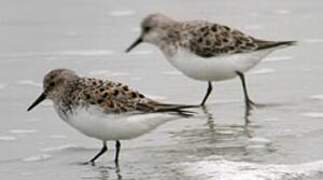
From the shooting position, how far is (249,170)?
276 inches

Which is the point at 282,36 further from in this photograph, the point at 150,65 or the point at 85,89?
the point at 85,89

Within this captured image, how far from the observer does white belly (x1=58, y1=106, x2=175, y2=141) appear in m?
7.31

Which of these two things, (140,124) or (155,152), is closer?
(140,124)

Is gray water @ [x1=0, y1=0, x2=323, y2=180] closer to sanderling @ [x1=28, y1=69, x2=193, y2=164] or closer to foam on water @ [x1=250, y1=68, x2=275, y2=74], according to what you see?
foam on water @ [x1=250, y1=68, x2=275, y2=74]

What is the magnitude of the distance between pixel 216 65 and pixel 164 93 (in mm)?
616

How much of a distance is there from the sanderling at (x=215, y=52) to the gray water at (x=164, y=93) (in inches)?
12.0

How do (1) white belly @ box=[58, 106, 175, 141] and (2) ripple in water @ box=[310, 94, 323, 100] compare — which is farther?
(2) ripple in water @ box=[310, 94, 323, 100]

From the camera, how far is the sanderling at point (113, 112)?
728cm

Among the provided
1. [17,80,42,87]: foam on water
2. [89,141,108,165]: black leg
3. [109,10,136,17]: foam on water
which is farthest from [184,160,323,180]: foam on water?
[109,10,136,17]: foam on water

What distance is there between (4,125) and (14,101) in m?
0.71

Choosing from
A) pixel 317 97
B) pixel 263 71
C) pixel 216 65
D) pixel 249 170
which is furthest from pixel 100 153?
pixel 263 71

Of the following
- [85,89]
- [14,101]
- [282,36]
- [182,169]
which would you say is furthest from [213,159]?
[282,36]

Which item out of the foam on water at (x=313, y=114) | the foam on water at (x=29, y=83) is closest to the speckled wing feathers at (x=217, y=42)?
the foam on water at (x=313, y=114)

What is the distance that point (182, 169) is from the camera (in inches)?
285
